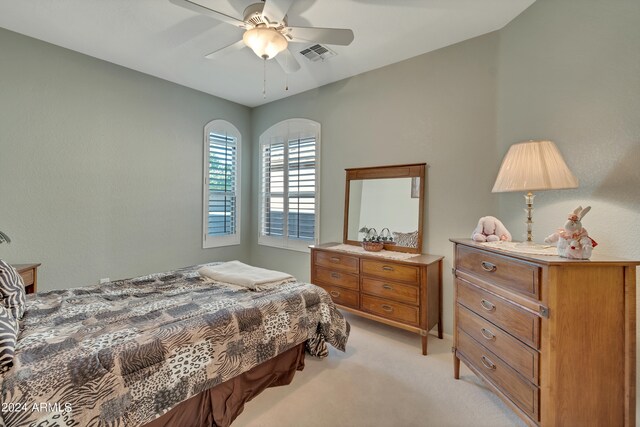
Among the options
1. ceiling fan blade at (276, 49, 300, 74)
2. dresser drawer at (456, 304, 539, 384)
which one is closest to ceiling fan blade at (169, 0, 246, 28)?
ceiling fan blade at (276, 49, 300, 74)

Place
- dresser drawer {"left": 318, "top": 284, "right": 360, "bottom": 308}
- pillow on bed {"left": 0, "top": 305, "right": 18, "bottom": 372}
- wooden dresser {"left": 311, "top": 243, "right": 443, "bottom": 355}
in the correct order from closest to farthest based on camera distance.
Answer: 1. pillow on bed {"left": 0, "top": 305, "right": 18, "bottom": 372}
2. wooden dresser {"left": 311, "top": 243, "right": 443, "bottom": 355}
3. dresser drawer {"left": 318, "top": 284, "right": 360, "bottom": 308}

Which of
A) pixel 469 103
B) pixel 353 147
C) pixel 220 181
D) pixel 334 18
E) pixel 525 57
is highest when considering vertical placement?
pixel 334 18

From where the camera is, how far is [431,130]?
2.98 meters

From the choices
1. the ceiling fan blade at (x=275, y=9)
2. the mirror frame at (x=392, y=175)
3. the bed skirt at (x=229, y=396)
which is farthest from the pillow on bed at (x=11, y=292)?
the mirror frame at (x=392, y=175)

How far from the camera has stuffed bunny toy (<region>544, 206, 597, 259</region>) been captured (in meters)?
1.43

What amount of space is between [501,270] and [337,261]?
168 centimetres

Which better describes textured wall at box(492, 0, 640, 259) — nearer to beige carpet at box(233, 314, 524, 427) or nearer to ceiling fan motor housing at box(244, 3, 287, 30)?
beige carpet at box(233, 314, 524, 427)

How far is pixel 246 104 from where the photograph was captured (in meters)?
4.57

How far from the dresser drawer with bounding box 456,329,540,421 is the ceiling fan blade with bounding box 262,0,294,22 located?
99.6 inches

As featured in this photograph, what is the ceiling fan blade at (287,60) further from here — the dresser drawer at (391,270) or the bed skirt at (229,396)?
the bed skirt at (229,396)

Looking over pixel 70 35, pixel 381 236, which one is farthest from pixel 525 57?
pixel 70 35

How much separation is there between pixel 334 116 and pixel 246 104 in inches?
66.1

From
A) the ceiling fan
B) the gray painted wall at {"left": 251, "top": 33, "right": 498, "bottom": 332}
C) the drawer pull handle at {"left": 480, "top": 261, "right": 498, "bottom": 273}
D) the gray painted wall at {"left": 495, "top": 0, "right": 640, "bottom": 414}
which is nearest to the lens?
the gray painted wall at {"left": 495, "top": 0, "right": 640, "bottom": 414}

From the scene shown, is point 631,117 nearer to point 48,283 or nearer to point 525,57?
point 525,57
